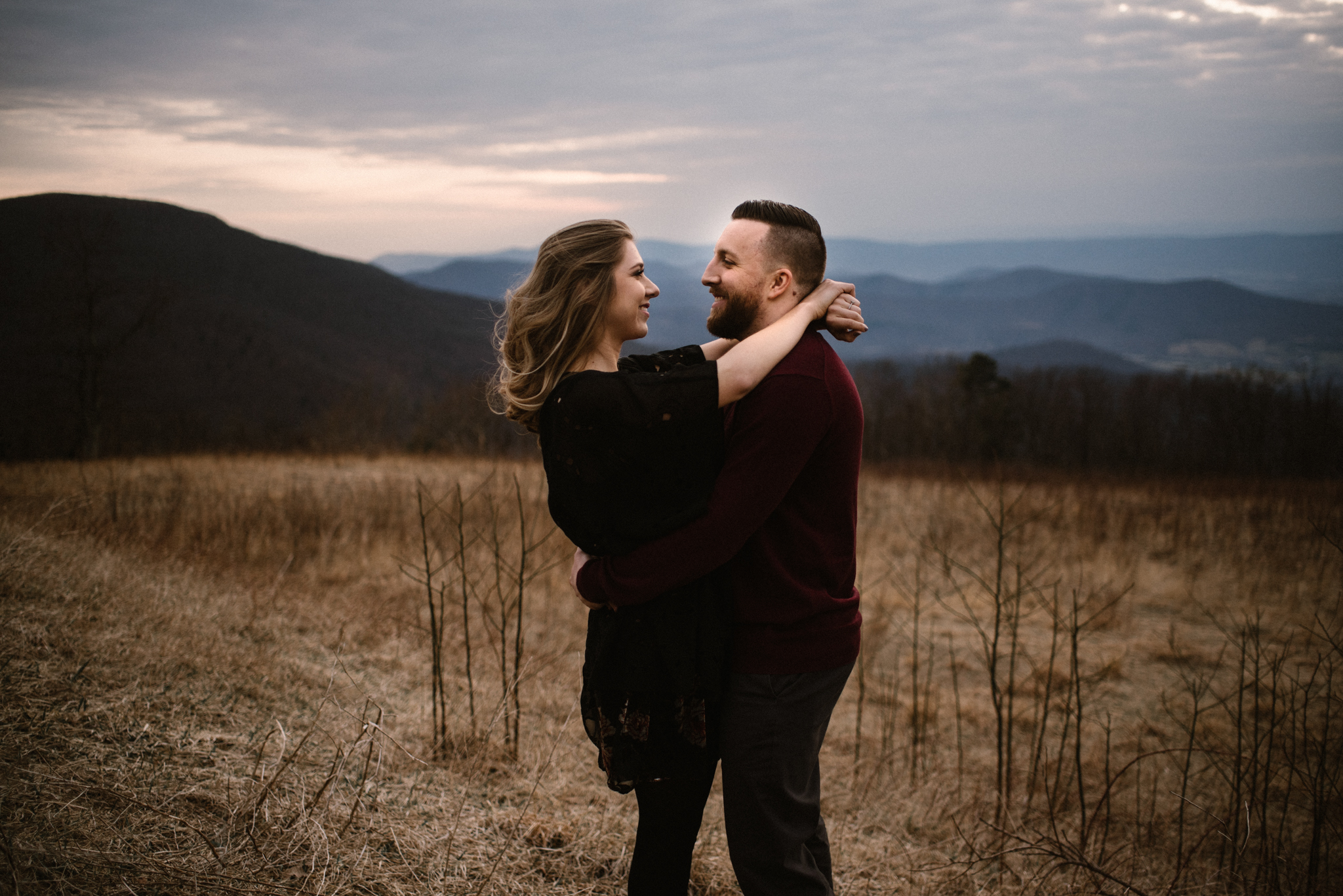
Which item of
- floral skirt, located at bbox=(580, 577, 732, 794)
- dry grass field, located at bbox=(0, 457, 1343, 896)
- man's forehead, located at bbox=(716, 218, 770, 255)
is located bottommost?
dry grass field, located at bbox=(0, 457, 1343, 896)

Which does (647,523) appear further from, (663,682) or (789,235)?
(789,235)

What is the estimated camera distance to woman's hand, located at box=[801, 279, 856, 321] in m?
1.72

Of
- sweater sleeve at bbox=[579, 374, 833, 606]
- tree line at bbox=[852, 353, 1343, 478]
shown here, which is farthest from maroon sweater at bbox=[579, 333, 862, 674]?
tree line at bbox=[852, 353, 1343, 478]

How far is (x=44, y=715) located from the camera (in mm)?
2758

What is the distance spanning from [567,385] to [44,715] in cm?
276

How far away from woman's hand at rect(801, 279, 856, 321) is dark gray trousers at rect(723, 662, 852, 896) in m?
0.85

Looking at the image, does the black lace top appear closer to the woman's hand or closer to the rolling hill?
the woman's hand

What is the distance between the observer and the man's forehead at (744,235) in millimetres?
1720

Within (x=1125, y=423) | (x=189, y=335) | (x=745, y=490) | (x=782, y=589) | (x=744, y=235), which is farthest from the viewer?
(x=189, y=335)

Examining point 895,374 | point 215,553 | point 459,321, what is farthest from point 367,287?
point 215,553

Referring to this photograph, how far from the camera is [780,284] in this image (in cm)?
175

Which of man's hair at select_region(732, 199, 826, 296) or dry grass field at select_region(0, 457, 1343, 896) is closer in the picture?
man's hair at select_region(732, 199, 826, 296)

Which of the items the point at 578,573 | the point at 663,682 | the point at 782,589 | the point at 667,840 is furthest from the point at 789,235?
the point at 667,840

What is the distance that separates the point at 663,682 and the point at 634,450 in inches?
20.8
